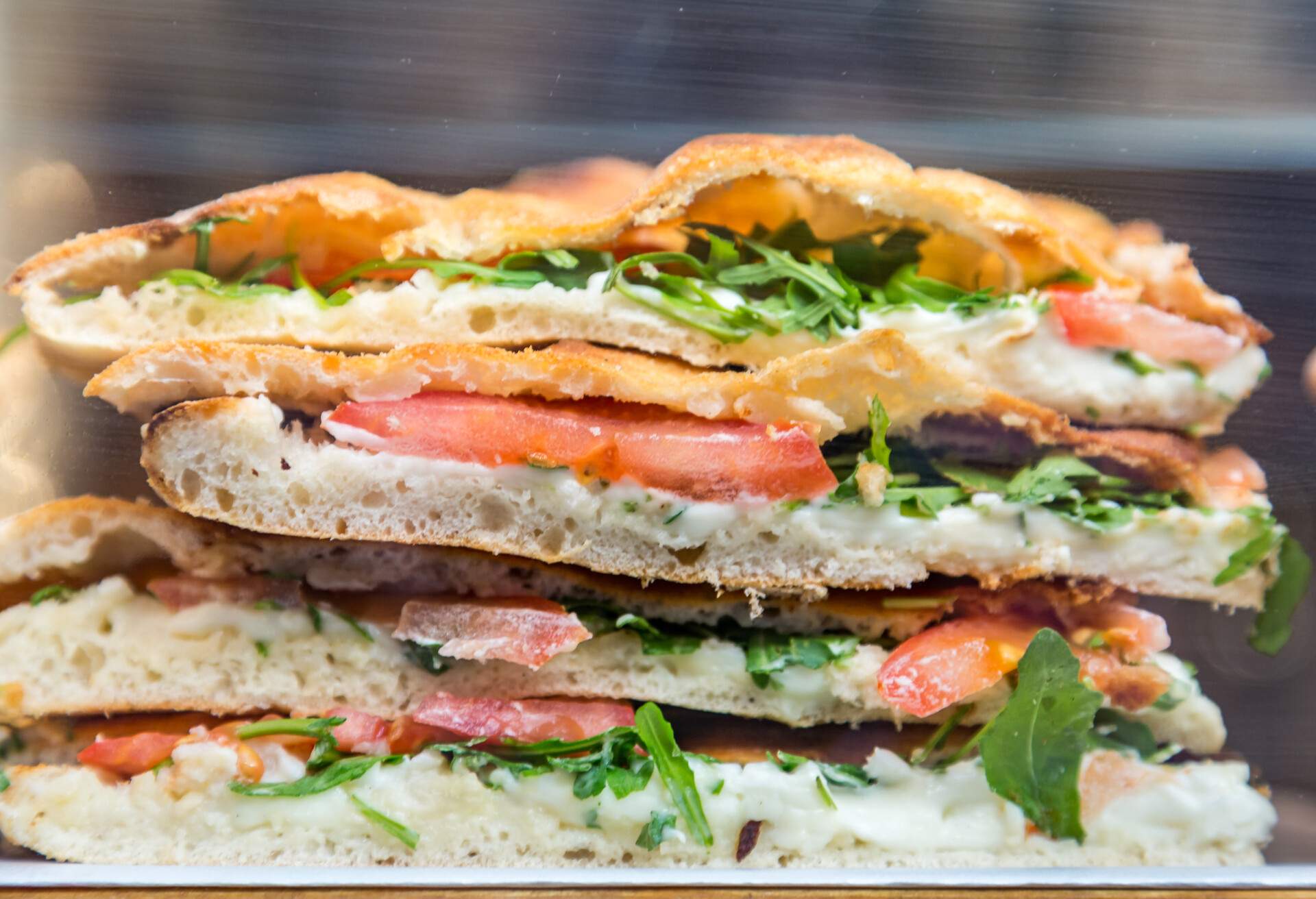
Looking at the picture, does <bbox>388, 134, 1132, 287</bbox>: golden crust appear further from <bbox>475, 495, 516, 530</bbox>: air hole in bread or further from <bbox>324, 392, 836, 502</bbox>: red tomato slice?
<bbox>475, 495, 516, 530</bbox>: air hole in bread

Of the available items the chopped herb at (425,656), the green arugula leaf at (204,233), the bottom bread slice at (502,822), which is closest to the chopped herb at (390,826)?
the bottom bread slice at (502,822)

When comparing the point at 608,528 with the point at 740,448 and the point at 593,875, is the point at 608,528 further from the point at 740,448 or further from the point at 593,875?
the point at 593,875

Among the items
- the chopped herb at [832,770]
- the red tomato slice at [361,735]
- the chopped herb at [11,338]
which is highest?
the chopped herb at [11,338]

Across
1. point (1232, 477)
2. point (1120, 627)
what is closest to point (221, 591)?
point (1120, 627)

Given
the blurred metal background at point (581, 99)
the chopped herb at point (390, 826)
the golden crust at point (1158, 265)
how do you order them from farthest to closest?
the golden crust at point (1158, 265) → the blurred metal background at point (581, 99) → the chopped herb at point (390, 826)

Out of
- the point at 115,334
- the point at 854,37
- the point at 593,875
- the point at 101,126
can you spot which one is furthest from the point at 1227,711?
the point at 101,126

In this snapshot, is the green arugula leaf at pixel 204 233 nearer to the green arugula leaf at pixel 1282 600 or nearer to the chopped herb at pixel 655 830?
the chopped herb at pixel 655 830
